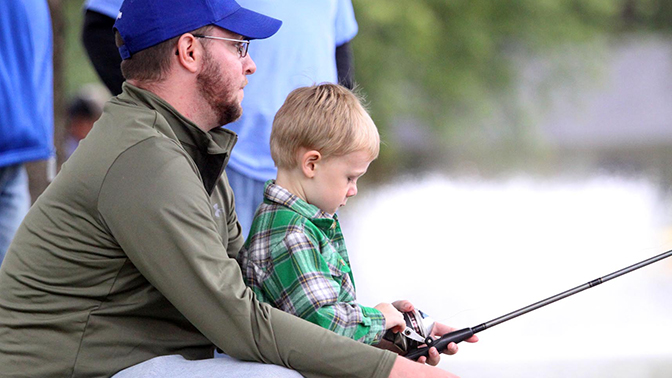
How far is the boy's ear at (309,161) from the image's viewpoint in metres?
2.26

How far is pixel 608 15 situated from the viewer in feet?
35.6

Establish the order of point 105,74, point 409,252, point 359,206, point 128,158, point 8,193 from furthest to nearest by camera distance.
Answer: point 359,206
point 409,252
point 8,193
point 105,74
point 128,158

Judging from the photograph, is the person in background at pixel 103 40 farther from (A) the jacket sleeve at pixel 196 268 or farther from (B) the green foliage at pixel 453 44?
(B) the green foliage at pixel 453 44

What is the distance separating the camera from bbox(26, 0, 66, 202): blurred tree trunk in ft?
15.1

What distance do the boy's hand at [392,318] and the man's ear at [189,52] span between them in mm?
765

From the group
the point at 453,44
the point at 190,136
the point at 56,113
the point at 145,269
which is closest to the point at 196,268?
the point at 145,269

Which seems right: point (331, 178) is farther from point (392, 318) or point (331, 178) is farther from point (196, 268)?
point (196, 268)

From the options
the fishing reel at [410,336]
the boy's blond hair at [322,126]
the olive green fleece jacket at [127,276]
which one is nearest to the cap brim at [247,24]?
the boy's blond hair at [322,126]

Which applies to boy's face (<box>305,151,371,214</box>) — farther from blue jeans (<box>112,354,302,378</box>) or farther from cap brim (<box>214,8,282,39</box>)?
blue jeans (<box>112,354,302,378</box>)

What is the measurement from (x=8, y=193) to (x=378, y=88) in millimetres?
7265

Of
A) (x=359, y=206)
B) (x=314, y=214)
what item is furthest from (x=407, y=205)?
(x=314, y=214)

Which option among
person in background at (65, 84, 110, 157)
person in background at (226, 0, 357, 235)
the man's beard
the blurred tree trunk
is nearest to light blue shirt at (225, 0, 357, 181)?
person in background at (226, 0, 357, 235)

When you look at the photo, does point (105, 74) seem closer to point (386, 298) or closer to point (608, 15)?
point (386, 298)

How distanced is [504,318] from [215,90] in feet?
3.04
